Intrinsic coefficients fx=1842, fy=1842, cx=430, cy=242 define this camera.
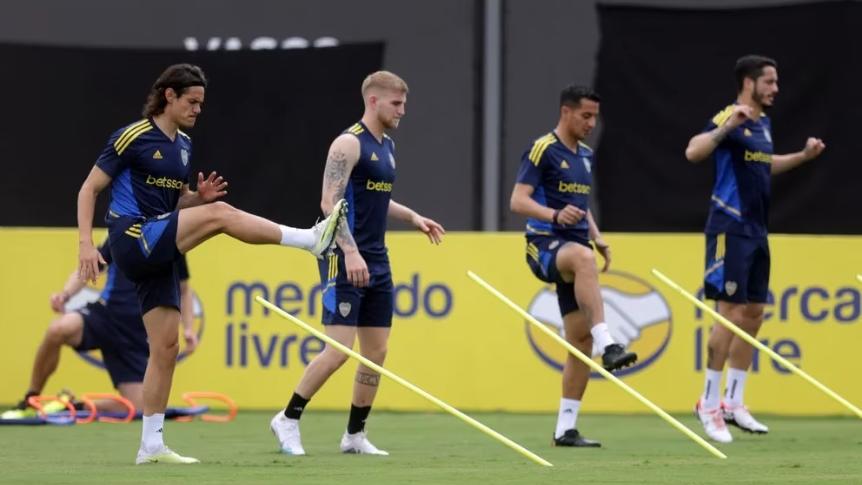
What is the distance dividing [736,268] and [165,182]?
4.20 m

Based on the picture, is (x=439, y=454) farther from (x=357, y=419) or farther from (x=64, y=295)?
(x=64, y=295)

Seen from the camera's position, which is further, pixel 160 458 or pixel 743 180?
pixel 743 180

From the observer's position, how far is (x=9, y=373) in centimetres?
1450

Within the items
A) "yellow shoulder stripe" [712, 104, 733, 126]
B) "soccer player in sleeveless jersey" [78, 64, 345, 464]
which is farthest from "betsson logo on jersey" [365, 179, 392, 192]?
"yellow shoulder stripe" [712, 104, 733, 126]

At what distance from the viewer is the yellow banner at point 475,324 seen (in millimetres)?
14258

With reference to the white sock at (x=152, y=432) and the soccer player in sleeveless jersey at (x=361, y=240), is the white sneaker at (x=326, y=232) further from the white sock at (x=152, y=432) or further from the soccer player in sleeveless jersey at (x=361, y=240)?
the white sock at (x=152, y=432)

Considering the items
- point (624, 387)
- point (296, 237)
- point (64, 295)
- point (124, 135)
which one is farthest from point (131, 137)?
point (64, 295)

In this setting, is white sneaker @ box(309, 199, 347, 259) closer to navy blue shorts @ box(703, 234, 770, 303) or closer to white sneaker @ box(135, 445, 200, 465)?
white sneaker @ box(135, 445, 200, 465)

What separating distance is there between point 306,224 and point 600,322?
6.57m

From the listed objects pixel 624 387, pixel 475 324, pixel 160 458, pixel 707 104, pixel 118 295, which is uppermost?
pixel 707 104

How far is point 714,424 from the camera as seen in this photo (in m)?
11.7

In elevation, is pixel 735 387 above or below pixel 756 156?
below

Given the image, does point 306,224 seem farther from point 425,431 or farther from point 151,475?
point 151,475

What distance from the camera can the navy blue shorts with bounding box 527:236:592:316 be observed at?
36.3 ft
